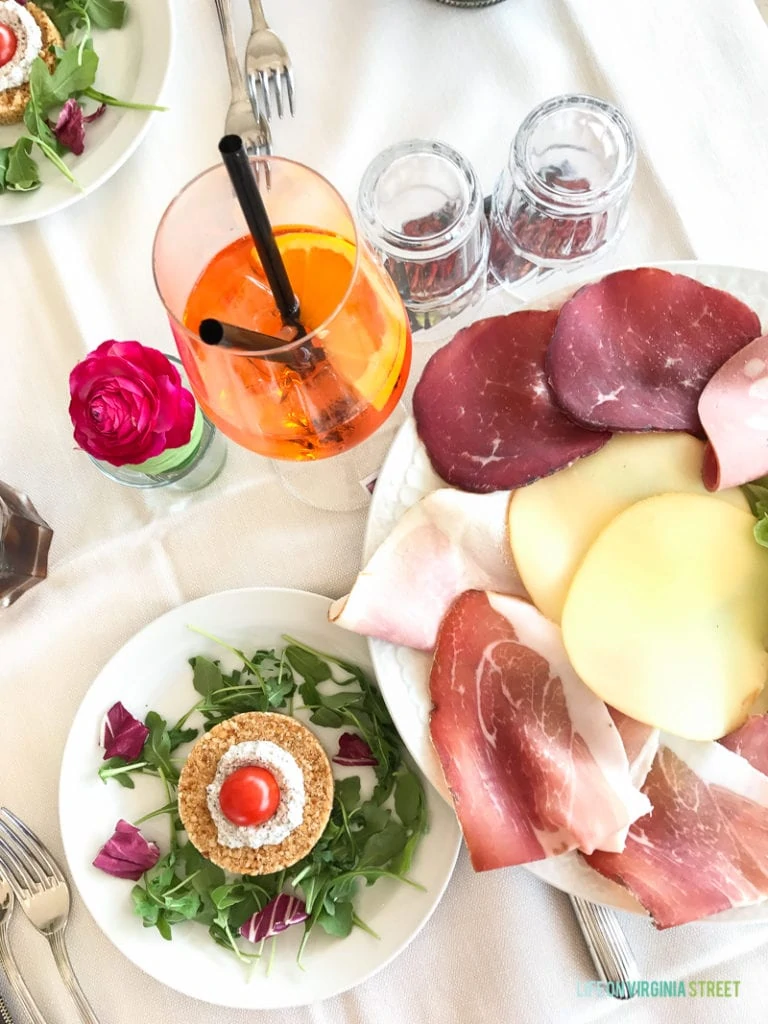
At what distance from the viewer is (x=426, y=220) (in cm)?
79

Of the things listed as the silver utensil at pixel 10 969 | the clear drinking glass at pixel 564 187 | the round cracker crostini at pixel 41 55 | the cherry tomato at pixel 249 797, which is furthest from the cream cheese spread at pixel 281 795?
the round cracker crostini at pixel 41 55

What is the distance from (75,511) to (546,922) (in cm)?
64

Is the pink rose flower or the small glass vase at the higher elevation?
the pink rose flower

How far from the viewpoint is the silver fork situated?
795 mm

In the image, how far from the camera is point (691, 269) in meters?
0.77

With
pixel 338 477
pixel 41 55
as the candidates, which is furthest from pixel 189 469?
pixel 41 55

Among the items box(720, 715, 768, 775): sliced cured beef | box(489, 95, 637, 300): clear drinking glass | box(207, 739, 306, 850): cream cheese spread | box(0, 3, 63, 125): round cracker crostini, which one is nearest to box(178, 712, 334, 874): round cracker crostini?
box(207, 739, 306, 850): cream cheese spread

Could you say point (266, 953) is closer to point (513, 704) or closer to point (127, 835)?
point (127, 835)

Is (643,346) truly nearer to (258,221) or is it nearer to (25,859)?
(258,221)

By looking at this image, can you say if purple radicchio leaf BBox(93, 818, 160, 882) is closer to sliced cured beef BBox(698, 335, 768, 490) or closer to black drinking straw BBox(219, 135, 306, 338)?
black drinking straw BBox(219, 135, 306, 338)

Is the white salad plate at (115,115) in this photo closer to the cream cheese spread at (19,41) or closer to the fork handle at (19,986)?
the cream cheese spread at (19,41)

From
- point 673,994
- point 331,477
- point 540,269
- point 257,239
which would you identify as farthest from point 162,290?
point 673,994

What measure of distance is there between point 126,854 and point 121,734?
11cm

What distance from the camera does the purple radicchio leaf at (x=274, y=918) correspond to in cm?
76
